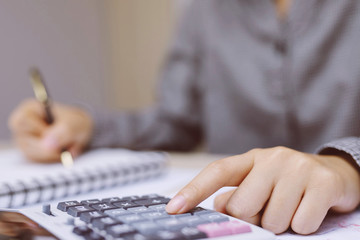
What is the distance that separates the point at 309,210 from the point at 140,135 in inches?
26.1

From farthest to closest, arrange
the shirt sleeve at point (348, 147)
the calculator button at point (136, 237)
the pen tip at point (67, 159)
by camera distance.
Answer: the pen tip at point (67, 159) → the shirt sleeve at point (348, 147) → the calculator button at point (136, 237)

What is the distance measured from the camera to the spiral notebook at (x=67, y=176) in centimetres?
40

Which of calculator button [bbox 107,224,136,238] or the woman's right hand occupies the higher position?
the woman's right hand

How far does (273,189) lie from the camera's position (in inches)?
12.1

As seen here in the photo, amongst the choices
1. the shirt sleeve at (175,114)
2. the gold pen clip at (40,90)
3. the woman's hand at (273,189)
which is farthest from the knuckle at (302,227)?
the shirt sleeve at (175,114)

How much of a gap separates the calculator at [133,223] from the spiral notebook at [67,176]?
0.11m

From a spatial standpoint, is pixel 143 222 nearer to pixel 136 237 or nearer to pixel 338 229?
pixel 136 237

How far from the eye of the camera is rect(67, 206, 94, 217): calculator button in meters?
0.28

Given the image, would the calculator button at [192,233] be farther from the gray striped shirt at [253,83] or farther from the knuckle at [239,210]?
the gray striped shirt at [253,83]

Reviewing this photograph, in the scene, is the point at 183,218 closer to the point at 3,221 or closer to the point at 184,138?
the point at 3,221

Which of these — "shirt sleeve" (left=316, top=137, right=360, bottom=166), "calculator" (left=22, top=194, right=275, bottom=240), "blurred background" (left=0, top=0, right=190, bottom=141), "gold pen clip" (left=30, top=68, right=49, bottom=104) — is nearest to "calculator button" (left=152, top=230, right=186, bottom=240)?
"calculator" (left=22, top=194, right=275, bottom=240)

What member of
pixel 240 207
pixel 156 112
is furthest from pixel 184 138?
pixel 240 207

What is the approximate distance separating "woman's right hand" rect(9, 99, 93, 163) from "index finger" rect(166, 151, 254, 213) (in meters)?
0.41

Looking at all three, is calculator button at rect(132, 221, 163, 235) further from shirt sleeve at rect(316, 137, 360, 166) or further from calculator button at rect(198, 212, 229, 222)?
shirt sleeve at rect(316, 137, 360, 166)
